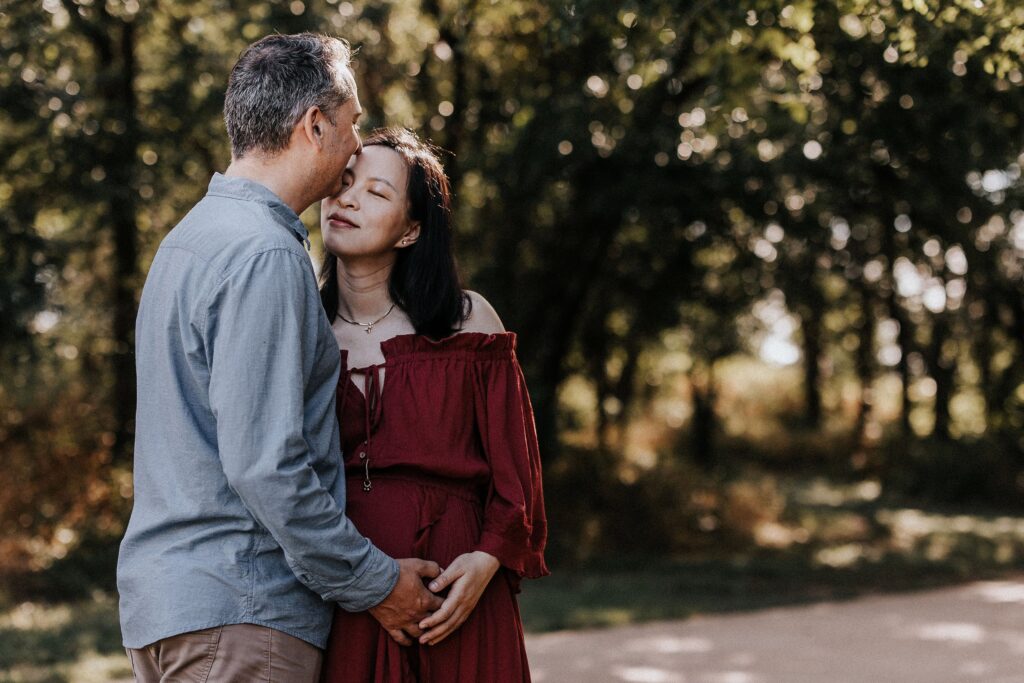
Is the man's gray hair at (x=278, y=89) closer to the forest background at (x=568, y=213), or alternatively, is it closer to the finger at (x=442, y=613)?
the finger at (x=442, y=613)

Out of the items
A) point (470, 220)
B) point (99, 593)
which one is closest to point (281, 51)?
point (99, 593)

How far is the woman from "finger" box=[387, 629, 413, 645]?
22 millimetres

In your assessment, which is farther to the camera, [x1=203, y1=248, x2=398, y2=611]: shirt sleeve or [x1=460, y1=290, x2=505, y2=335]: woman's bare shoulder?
[x1=460, y1=290, x2=505, y2=335]: woman's bare shoulder

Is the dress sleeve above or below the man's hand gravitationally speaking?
above

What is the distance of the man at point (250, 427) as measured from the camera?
208cm

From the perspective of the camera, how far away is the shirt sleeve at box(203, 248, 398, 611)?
2.06 meters

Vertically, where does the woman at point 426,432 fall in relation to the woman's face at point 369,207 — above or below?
below

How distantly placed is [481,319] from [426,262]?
0.19 meters

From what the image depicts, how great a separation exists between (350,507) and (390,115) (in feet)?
30.9

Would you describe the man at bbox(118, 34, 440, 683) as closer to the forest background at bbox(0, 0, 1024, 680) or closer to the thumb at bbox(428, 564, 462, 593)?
the thumb at bbox(428, 564, 462, 593)

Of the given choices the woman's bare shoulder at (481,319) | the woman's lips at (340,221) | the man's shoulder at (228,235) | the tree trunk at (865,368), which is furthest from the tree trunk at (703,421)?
the man's shoulder at (228,235)

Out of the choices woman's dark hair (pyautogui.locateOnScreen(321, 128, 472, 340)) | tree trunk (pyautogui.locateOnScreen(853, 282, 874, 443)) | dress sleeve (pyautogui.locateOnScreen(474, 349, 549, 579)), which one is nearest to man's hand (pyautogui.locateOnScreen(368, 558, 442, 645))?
dress sleeve (pyautogui.locateOnScreen(474, 349, 549, 579))

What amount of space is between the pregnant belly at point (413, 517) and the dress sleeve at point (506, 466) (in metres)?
0.06

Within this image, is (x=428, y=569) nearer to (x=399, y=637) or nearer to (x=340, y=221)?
(x=399, y=637)
